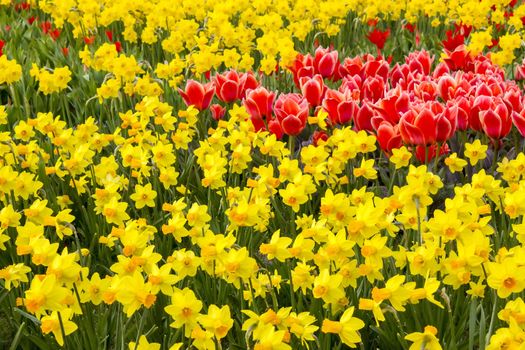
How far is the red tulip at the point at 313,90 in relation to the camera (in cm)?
400

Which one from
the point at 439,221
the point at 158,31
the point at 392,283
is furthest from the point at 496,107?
the point at 158,31

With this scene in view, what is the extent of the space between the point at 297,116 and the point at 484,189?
4.35 feet

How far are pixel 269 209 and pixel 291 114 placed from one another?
1.19m

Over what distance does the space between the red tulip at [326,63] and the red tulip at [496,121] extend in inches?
57.6

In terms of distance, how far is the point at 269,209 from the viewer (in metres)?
2.51

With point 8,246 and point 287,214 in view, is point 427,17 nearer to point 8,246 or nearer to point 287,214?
point 287,214

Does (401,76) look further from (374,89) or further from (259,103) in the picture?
(259,103)

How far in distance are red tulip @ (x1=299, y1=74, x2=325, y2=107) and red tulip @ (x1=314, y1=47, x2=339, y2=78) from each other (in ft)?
1.80

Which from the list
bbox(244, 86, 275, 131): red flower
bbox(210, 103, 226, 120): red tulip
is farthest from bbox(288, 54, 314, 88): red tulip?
bbox(244, 86, 275, 131): red flower

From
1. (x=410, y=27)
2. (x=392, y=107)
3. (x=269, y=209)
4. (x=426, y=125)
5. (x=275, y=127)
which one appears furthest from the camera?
(x=410, y=27)

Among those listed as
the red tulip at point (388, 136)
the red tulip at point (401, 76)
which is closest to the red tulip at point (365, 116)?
the red tulip at point (388, 136)

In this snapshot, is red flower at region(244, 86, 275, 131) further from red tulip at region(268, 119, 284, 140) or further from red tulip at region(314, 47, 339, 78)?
red tulip at region(314, 47, 339, 78)

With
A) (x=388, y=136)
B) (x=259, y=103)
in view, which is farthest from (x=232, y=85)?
(x=388, y=136)

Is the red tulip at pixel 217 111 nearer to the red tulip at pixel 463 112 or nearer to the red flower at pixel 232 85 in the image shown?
the red flower at pixel 232 85
